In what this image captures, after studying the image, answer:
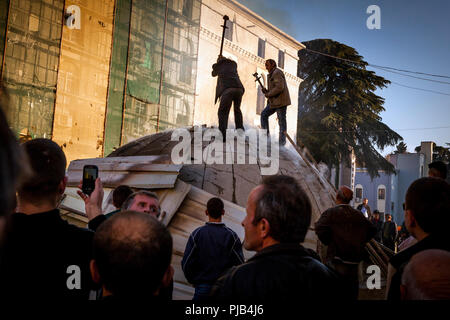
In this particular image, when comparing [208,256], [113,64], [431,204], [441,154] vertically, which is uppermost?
[441,154]

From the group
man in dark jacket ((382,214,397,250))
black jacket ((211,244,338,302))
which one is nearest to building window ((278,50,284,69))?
man in dark jacket ((382,214,397,250))

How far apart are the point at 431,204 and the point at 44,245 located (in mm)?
2123

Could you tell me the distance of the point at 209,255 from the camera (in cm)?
405

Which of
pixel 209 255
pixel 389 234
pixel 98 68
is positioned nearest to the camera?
pixel 209 255

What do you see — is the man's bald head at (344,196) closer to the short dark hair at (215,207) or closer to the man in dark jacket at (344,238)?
the man in dark jacket at (344,238)

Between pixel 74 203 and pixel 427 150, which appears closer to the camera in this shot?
pixel 74 203

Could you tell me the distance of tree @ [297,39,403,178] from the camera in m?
28.4

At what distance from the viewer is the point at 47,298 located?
1.86m

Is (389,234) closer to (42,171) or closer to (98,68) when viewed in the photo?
(42,171)

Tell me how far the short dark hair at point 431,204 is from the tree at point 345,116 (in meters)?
26.0

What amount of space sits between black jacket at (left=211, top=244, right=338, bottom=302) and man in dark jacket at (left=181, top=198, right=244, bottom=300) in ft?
7.42

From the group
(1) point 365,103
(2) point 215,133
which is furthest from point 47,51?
(1) point 365,103

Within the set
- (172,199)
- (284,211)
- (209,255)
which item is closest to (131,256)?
(284,211)

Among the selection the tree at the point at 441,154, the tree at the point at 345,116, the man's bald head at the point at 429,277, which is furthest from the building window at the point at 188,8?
the tree at the point at 441,154
